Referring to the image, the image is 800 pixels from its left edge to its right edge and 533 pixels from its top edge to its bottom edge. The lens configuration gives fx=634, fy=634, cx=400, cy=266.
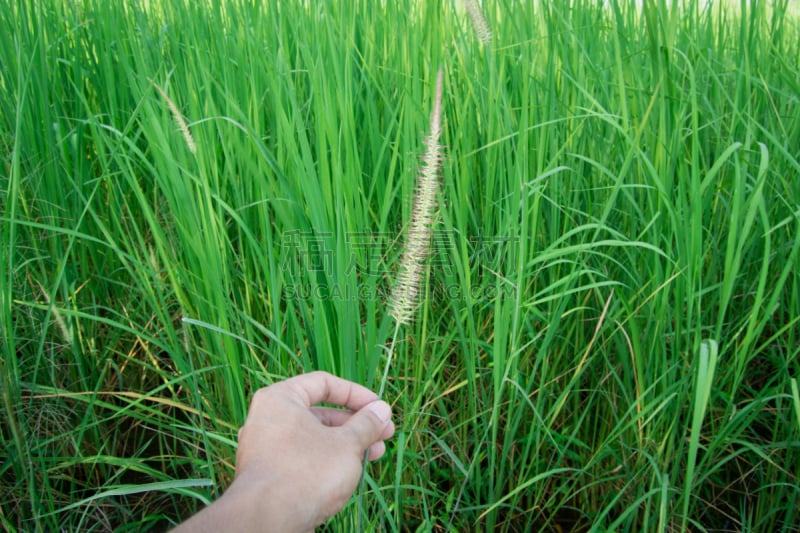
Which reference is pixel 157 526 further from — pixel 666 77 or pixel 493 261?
pixel 666 77

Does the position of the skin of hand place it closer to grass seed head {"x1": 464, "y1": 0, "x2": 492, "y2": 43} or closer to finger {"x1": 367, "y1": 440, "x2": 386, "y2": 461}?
finger {"x1": 367, "y1": 440, "x2": 386, "y2": 461}

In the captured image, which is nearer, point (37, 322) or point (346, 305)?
point (346, 305)

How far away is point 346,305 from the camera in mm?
960

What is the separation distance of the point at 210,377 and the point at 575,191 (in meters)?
0.88

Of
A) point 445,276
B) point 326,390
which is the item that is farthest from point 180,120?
point 445,276

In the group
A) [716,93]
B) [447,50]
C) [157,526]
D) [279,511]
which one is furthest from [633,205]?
[157,526]

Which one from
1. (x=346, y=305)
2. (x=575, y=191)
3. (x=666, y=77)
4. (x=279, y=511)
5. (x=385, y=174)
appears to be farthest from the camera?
(x=385, y=174)

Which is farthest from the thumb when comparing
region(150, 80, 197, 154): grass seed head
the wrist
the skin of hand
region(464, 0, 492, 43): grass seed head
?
region(464, 0, 492, 43): grass seed head

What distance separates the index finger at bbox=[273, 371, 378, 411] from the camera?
0.84m

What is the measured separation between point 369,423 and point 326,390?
9cm

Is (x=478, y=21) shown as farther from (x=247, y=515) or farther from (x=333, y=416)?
(x=247, y=515)

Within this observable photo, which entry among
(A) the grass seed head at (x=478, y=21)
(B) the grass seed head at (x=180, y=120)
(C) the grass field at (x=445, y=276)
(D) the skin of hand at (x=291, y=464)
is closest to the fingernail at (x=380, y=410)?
(D) the skin of hand at (x=291, y=464)

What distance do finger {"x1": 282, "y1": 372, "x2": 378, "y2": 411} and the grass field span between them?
90mm

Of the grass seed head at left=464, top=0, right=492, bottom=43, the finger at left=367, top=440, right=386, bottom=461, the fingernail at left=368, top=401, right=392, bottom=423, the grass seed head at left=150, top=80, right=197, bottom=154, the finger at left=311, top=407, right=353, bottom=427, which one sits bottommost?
the finger at left=367, top=440, right=386, bottom=461
